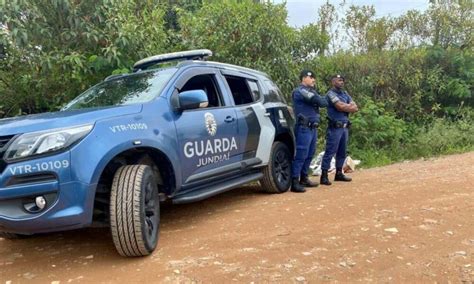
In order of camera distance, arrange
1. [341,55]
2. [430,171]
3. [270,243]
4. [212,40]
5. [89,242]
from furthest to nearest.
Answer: [341,55] → [212,40] → [430,171] → [89,242] → [270,243]

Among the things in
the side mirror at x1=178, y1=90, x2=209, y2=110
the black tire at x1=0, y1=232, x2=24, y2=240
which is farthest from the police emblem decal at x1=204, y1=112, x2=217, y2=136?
the black tire at x1=0, y1=232, x2=24, y2=240

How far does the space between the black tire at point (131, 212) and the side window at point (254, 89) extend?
243 centimetres

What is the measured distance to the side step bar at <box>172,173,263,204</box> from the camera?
14.5 ft

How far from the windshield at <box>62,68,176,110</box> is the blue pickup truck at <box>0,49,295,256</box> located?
0.6 inches

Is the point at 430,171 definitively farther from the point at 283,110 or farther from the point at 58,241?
the point at 58,241

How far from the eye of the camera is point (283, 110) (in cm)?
643

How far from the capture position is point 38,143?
3408 millimetres

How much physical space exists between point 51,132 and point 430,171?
592 cm

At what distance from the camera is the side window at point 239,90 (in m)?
5.70

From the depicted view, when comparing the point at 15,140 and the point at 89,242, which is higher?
the point at 15,140

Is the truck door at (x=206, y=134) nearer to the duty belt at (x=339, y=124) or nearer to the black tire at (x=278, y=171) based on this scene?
the black tire at (x=278, y=171)

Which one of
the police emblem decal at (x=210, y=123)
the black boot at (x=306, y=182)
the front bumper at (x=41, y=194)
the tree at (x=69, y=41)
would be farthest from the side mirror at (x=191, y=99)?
the tree at (x=69, y=41)

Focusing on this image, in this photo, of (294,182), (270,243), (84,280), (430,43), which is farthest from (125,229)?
(430,43)

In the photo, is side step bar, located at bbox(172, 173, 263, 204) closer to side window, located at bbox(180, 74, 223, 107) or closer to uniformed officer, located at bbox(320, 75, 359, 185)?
side window, located at bbox(180, 74, 223, 107)
